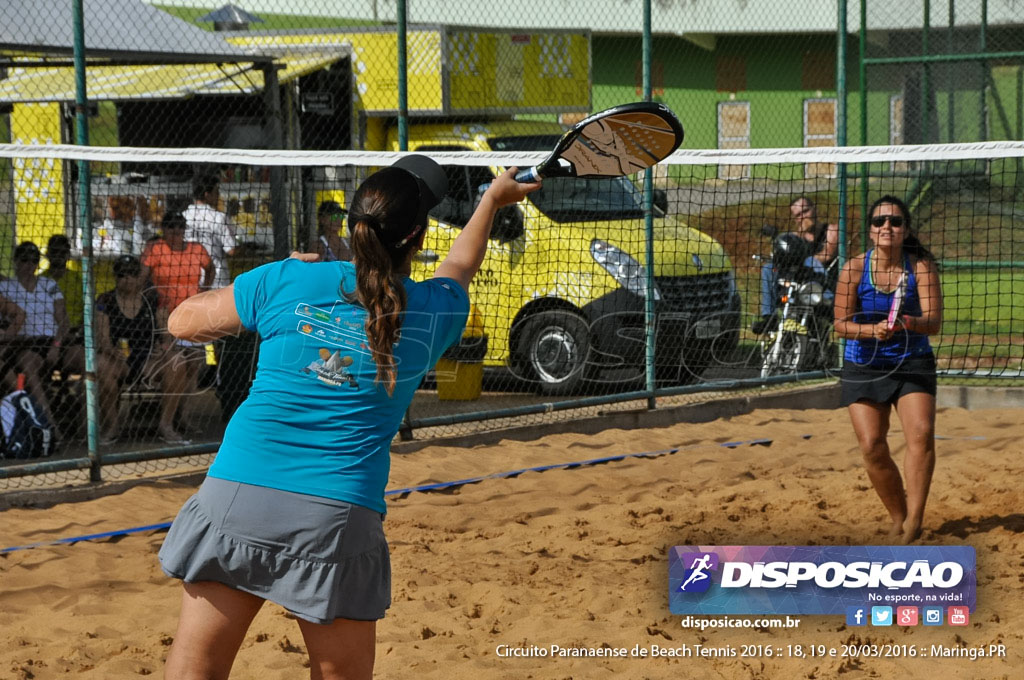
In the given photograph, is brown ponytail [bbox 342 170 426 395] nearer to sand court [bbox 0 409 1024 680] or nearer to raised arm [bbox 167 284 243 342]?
raised arm [bbox 167 284 243 342]

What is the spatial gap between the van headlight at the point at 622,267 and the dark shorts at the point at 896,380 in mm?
3886

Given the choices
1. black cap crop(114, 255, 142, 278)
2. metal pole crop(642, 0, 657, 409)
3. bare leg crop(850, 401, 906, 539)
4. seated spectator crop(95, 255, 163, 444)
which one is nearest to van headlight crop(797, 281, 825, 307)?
metal pole crop(642, 0, 657, 409)

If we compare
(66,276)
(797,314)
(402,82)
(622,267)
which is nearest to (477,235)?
(402,82)

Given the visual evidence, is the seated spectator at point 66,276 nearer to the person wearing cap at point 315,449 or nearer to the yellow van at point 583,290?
the yellow van at point 583,290

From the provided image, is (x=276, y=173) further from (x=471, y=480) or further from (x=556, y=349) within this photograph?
(x=471, y=480)

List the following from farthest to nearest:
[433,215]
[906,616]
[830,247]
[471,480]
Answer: [830,247] → [433,215] → [471,480] → [906,616]

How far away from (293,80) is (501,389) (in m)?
3.59

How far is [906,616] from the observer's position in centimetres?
514

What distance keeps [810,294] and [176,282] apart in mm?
5098

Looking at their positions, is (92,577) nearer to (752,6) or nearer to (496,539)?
(496,539)

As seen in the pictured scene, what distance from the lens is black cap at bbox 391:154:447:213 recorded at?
123 inches

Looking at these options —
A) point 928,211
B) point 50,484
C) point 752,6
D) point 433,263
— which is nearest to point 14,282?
point 50,484

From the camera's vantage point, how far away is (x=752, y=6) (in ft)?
87.0

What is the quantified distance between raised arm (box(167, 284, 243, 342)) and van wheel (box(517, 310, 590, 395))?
22.6ft
